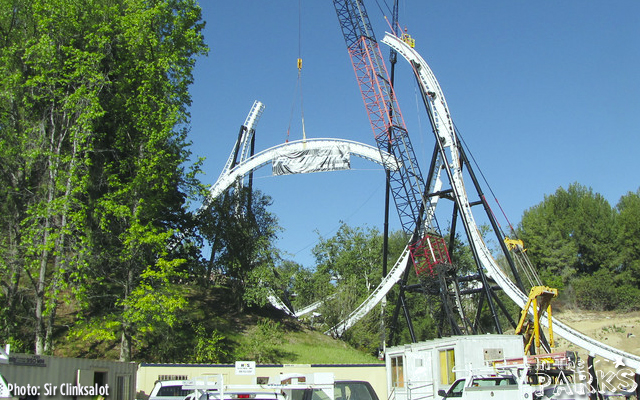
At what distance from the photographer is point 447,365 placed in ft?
58.8

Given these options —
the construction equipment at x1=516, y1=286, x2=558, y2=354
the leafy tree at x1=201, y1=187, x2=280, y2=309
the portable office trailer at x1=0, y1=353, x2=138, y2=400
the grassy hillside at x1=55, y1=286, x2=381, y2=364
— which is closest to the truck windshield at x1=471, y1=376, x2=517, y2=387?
the portable office trailer at x1=0, y1=353, x2=138, y2=400

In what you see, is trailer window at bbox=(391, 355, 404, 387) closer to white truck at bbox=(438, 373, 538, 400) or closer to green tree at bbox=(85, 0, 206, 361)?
white truck at bbox=(438, 373, 538, 400)

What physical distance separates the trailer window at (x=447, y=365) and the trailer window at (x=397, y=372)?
201cm

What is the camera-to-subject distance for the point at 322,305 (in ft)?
160

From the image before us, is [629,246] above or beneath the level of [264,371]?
above

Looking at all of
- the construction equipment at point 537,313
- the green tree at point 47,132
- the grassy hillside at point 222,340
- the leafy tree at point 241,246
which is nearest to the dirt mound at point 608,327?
the grassy hillside at point 222,340

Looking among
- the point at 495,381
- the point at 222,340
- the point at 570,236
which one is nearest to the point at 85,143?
the point at 222,340

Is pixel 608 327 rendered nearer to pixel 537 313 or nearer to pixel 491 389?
pixel 537 313

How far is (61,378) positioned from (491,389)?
1113cm

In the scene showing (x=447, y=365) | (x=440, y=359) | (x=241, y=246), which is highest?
(x=241, y=246)

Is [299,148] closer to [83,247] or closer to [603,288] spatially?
[83,247]

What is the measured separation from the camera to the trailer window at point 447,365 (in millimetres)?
17555

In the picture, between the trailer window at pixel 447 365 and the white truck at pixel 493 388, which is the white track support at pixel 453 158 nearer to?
the trailer window at pixel 447 365

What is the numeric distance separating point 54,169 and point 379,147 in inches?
1119
